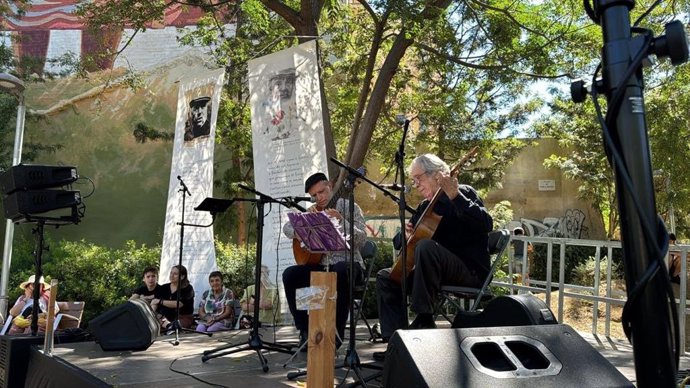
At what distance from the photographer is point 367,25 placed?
973 centimetres

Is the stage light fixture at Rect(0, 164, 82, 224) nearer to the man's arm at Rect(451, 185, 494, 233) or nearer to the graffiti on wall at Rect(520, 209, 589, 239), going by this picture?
the man's arm at Rect(451, 185, 494, 233)

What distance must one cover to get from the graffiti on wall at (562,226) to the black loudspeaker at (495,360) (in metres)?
14.5

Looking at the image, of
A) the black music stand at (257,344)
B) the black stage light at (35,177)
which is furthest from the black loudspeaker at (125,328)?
the black stage light at (35,177)

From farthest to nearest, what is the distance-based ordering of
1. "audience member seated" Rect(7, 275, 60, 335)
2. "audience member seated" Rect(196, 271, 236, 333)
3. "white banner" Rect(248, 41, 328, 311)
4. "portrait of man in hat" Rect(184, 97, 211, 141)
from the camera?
"portrait of man in hat" Rect(184, 97, 211, 141) → "white banner" Rect(248, 41, 328, 311) → "audience member seated" Rect(196, 271, 236, 333) → "audience member seated" Rect(7, 275, 60, 335)

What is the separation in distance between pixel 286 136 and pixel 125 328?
3.12m

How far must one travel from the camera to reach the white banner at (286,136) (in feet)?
22.5

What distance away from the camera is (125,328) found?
15.2 feet

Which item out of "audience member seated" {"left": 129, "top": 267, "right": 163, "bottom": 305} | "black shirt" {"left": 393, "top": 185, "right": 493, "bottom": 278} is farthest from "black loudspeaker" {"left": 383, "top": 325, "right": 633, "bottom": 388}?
"audience member seated" {"left": 129, "top": 267, "right": 163, "bottom": 305}

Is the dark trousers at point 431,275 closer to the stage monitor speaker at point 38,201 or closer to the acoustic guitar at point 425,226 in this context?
the acoustic guitar at point 425,226

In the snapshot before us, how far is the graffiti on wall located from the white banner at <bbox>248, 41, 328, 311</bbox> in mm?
10733

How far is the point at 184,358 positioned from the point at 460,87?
23.9ft

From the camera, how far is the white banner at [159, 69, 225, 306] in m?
8.01

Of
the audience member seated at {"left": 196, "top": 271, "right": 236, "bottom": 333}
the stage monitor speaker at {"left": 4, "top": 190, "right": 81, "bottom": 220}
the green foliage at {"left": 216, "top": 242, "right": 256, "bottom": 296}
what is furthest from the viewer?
the green foliage at {"left": 216, "top": 242, "right": 256, "bottom": 296}

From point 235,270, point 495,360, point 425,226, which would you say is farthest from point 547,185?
point 495,360
